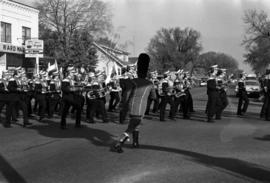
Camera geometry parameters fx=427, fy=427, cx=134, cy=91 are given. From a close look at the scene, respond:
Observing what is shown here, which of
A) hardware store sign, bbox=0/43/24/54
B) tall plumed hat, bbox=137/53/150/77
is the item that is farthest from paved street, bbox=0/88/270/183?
hardware store sign, bbox=0/43/24/54

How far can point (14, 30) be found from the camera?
115 ft

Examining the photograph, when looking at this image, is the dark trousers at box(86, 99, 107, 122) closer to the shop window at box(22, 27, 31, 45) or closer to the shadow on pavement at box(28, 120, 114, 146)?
the shadow on pavement at box(28, 120, 114, 146)

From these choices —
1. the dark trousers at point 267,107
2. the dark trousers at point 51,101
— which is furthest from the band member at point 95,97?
the dark trousers at point 267,107

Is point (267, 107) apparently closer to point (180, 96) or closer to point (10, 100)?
point (180, 96)

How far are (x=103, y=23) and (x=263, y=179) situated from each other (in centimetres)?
4418

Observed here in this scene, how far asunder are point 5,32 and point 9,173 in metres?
28.9

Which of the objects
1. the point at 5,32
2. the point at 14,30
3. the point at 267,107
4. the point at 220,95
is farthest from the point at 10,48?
the point at 267,107

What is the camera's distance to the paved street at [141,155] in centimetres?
652

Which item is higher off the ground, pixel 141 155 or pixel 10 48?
pixel 10 48

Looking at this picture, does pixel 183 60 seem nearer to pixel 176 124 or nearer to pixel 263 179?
pixel 176 124

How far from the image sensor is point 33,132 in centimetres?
1149

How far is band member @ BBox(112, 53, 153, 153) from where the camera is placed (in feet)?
27.4

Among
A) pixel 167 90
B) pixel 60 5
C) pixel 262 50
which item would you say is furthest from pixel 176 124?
pixel 262 50

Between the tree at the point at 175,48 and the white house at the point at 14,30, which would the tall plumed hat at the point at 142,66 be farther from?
the tree at the point at 175,48
